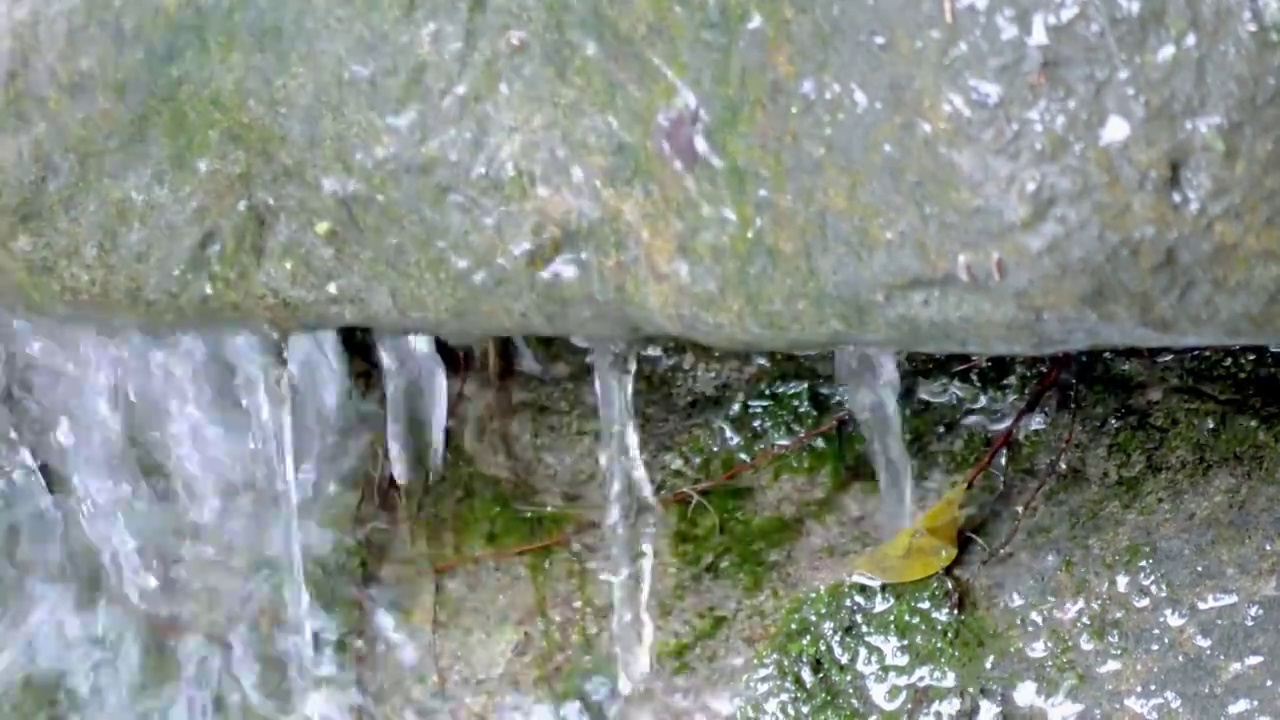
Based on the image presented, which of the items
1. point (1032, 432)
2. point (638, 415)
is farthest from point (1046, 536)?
point (638, 415)

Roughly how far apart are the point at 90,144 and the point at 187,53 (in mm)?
85

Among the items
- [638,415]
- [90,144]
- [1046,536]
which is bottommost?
[1046,536]

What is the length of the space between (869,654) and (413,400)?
1.42 ft

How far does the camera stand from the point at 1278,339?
631 millimetres

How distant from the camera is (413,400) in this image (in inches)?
42.5

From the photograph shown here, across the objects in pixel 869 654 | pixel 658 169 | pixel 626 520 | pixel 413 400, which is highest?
pixel 658 169

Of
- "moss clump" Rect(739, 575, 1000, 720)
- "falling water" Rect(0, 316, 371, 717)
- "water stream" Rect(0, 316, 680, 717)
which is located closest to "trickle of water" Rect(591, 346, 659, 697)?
"water stream" Rect(0, 316, 680, 717)

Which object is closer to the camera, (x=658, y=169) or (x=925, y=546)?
(x=658, y=169)

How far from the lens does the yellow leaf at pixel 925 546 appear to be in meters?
1.00

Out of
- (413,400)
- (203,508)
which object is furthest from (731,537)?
(203,508)

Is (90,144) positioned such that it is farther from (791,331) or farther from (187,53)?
(791,331)

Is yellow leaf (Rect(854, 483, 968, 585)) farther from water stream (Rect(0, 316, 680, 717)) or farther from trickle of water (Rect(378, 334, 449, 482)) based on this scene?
trickle of water (Rect(378, 334, 449, 482))

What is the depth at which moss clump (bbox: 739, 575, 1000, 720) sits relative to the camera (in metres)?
1.02

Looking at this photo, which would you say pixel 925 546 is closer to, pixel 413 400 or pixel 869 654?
pixel 869 654
